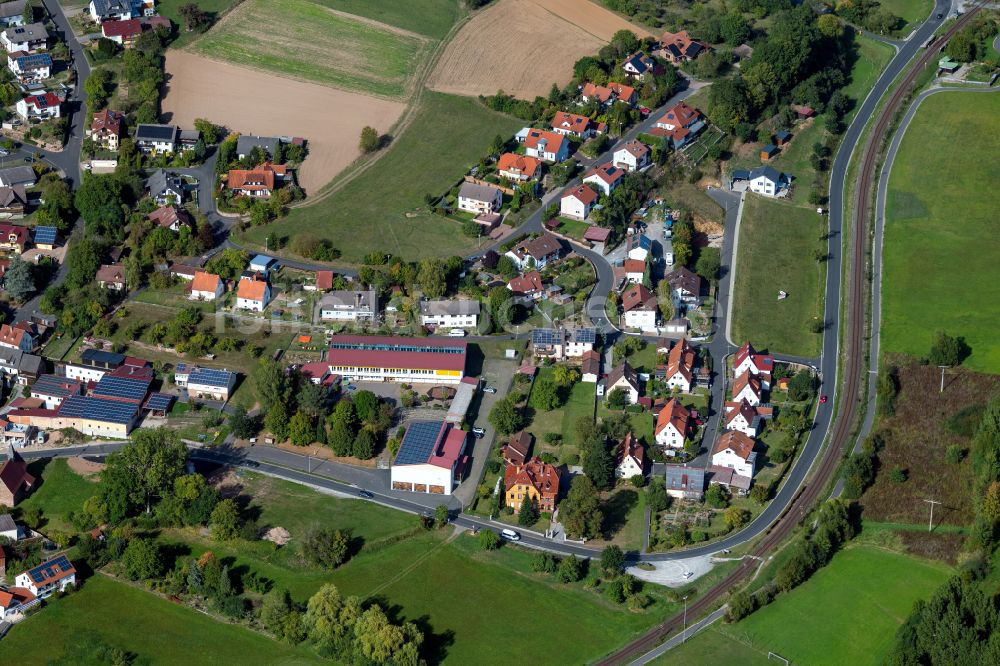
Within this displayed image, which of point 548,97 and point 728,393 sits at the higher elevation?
point 548,97

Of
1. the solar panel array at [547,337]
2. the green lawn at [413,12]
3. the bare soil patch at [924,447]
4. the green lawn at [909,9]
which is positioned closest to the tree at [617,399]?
the solar panel array at [547,337]

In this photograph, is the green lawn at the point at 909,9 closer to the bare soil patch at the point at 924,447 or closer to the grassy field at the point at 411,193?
the grassy field at the point at 411,193

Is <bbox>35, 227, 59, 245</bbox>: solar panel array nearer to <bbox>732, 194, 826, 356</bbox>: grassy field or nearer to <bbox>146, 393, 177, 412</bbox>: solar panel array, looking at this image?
<bbox>146, 393, 177, 412</bbox>: solar panel array

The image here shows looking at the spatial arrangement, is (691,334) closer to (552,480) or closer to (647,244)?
(647,244)

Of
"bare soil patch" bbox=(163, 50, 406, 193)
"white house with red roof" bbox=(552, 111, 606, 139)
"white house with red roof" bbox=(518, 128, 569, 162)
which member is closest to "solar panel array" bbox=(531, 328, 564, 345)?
"white house with red roof" bbox=(518, 128, 569, 162)

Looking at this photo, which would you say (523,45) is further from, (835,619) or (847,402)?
(835,619)

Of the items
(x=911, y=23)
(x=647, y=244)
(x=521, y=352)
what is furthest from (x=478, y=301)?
(x=911, y=23)

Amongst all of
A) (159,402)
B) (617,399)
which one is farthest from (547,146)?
(159,402)
